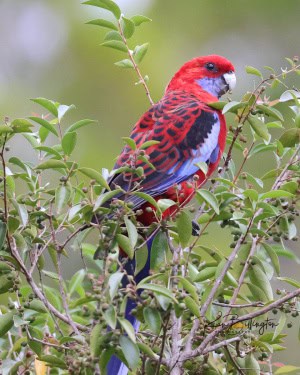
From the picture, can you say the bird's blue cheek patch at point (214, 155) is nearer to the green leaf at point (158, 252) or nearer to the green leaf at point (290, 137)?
the green leaf at point (290, 137)

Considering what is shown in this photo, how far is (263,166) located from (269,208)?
262cm

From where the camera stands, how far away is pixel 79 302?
206cm

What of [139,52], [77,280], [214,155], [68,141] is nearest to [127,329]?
[68,141]

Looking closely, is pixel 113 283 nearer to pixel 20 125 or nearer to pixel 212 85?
pixel 20 125

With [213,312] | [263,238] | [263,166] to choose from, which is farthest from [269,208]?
[263,166]

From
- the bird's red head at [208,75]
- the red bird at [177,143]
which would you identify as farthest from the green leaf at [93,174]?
the bird's red head at [208,75]

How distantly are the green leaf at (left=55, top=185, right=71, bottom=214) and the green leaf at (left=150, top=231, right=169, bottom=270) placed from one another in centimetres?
20

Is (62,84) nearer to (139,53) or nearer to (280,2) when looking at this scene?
(280,2)

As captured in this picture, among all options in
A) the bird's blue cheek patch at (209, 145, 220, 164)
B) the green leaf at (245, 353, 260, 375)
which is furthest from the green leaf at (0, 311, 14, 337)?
the bird's blue cheek patch at (209, 145, 220, 164)

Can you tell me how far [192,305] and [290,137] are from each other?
52cm

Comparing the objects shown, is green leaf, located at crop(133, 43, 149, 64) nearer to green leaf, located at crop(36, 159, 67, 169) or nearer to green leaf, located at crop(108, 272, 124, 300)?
green leaf, located at crop(36, 159, 67, 169)

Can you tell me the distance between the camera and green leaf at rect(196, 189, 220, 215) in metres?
1.84

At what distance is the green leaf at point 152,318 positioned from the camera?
166 centimetres

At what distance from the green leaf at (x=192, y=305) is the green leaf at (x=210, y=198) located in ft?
0.69
